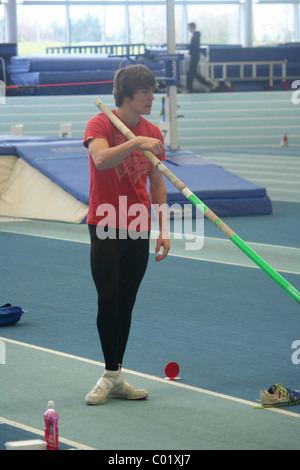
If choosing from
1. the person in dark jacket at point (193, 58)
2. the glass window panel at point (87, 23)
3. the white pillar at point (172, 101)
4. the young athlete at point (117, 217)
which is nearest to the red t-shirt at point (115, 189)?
the young athlete at point (117, 217)

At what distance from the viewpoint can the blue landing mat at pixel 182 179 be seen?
33.4 ft

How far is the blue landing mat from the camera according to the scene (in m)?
10.2

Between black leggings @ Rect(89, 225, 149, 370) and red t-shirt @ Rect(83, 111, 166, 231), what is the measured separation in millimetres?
79

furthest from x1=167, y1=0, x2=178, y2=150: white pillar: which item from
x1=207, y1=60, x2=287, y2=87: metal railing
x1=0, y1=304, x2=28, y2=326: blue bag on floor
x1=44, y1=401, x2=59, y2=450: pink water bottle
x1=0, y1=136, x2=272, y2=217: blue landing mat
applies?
x1=207, y1=60, x2=287, y2=87: metal railing

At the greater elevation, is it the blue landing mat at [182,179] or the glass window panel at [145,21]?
the glass window panel at [145,21]

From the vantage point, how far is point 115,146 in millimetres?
3957

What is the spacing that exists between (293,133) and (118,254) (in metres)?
18.4

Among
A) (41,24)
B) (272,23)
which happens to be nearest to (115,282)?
(41,24)

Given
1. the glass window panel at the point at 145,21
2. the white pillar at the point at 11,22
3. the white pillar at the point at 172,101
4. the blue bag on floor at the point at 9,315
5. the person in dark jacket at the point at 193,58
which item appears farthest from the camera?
the glass window panel at the point at 145,21

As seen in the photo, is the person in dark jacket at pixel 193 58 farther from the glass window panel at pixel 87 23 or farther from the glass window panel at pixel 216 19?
the glass window panel at pixel 216 19

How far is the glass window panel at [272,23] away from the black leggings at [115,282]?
2799 cm

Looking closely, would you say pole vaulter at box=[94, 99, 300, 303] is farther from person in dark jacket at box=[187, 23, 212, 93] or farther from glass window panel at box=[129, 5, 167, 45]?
glass window panel at box=[129, 5, 167, 45]

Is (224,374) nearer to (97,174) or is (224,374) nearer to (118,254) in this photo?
(118,254)

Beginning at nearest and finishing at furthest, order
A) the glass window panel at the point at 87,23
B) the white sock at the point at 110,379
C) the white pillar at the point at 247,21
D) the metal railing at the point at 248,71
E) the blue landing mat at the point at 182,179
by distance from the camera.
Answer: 1. the white sock at the point at 110,379
2. the blue landing mat at the point at 182,179
3. the metal railing at the point at 248,71
4. the glass window panel at the point at 87,23
5. the white pillar at the point at 247,21
